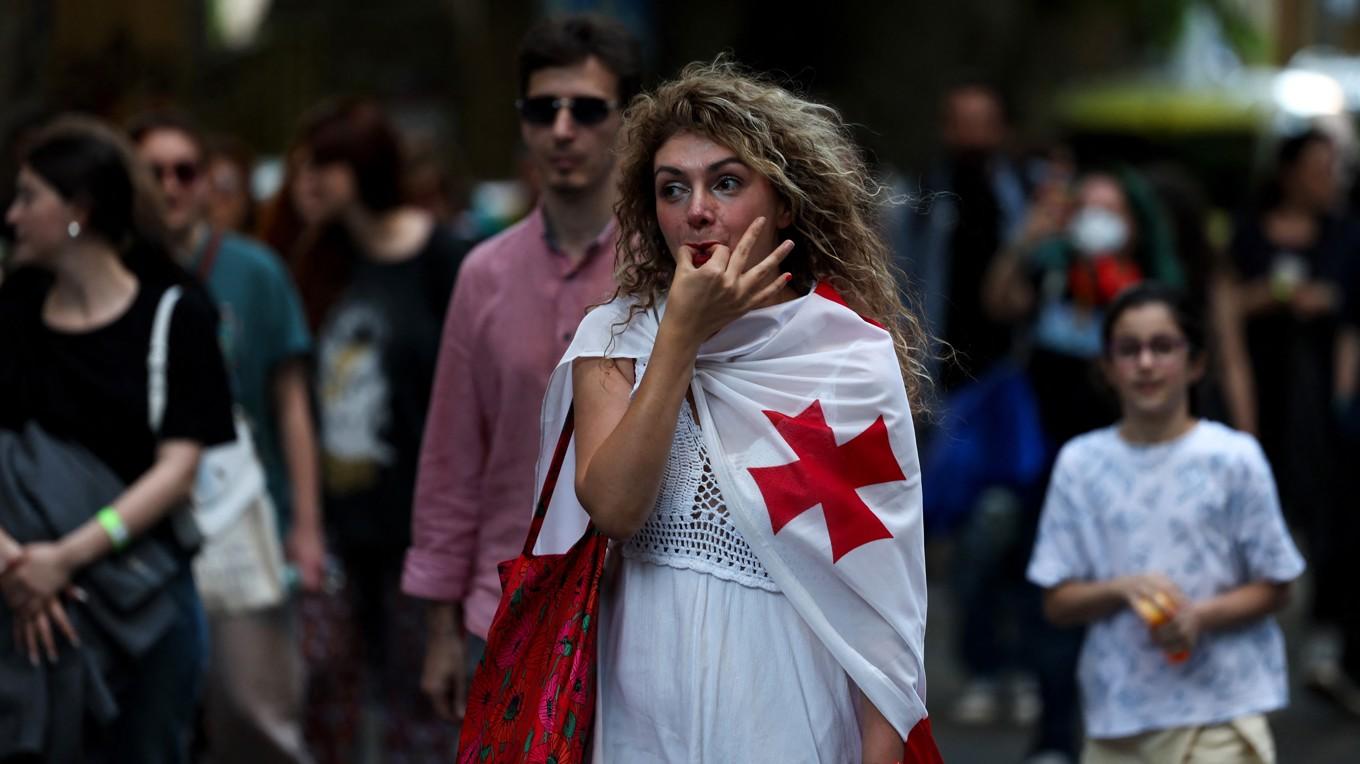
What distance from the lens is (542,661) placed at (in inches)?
141

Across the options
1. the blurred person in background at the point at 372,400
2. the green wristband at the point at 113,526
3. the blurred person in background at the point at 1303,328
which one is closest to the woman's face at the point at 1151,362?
the blurred person in background at the point at 372,400

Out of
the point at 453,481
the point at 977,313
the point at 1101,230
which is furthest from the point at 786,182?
the point at 977,313

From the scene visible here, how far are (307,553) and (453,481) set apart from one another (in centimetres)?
181

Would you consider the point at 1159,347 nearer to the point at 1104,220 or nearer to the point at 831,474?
the point at 831,474

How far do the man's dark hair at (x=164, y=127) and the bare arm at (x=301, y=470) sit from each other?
735 mm

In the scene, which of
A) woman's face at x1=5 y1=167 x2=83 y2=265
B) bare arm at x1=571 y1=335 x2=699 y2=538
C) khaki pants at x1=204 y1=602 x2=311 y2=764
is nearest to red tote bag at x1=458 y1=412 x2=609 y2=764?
bare arm at x1=571 y1=335 x2=699 y2=538

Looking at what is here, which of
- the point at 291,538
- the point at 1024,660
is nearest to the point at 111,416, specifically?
the point at 291,538

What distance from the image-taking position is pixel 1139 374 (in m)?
5.11

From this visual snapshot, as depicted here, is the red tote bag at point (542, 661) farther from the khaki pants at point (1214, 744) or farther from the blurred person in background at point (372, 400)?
the blurred person in background at point (372, 400)

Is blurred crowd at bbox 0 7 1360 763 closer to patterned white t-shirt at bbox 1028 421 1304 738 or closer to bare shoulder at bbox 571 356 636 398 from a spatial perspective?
patterned white t-shirt at bbox 1028 421 1304 738

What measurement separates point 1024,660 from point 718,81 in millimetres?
5071

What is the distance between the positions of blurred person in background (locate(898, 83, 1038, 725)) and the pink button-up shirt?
349cm

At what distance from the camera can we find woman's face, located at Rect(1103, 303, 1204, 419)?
5.10 meters

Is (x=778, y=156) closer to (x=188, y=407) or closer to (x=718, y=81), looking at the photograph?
(x=718, y=81)
